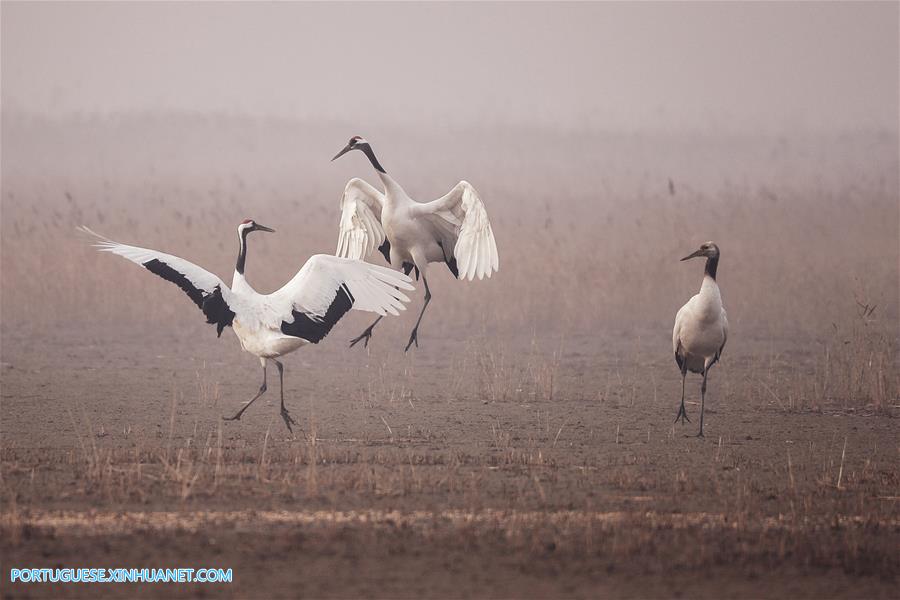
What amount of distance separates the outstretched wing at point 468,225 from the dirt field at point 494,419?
3.47ft

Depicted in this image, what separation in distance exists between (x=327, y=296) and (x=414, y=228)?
1.44 metres

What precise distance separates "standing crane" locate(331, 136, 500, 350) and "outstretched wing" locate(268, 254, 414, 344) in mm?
737

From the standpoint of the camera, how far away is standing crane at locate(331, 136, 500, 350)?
1009cm

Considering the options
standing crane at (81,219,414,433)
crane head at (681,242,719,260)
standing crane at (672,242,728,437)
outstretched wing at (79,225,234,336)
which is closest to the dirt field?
standing crane at (672,242,728,437)

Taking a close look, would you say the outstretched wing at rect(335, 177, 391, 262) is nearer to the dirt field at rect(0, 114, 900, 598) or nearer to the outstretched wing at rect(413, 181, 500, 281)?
the outstretched wing at rect(413, 181, 500, 281)

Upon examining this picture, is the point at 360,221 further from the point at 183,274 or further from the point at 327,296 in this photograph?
the point at 183,274

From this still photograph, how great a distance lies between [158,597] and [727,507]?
9.49 feet

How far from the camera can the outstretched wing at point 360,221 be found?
10.6m

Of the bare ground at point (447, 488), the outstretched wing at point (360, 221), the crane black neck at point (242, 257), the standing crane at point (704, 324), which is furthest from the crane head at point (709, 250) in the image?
the crane black neck at point (242, 257)

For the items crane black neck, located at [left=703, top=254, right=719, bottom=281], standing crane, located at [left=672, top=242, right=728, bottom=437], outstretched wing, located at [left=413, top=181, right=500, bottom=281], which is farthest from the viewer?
outstretched wing, located at [left=413, top=181, right=500, bottom=281]

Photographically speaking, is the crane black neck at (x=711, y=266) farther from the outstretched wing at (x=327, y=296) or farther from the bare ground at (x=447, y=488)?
the outstretched wing at (x=327, y=296)

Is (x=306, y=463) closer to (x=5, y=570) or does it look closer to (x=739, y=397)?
(x=5, y=570)

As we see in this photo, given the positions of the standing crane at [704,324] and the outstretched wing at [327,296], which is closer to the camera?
the outstretched wing at [327,296]

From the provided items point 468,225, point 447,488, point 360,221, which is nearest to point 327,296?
point 468,225
